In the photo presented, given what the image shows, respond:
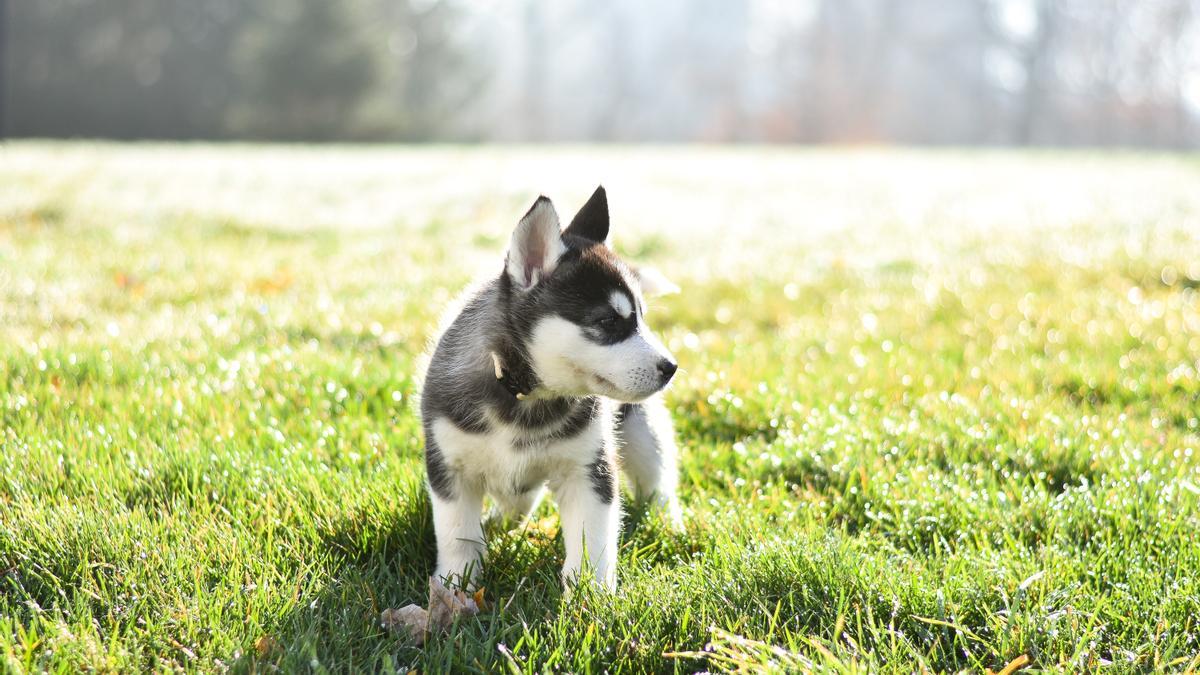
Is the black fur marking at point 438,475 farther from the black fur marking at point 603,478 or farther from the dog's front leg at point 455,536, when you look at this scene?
the black fur marking at point 603,478

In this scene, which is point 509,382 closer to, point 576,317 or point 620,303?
point 576,317

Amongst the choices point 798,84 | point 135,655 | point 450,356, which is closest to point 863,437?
point 450,356

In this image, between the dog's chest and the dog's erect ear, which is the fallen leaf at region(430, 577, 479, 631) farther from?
the dog's erect ear

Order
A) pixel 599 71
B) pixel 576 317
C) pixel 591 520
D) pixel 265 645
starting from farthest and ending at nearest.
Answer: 1. pixel 599 71
2. pixel 591 520
3. pixel 576 317
4. pixel 265 645

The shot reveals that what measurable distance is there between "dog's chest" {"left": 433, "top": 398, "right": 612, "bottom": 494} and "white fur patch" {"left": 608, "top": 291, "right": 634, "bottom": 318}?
0.42 m

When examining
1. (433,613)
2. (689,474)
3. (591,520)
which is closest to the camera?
(433,613)

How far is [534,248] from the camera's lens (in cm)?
311


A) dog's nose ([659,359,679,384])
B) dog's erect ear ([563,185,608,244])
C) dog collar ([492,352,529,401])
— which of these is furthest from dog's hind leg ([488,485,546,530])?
dog's erect ear ([563,185,608,244])

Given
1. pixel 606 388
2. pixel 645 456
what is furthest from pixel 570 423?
pixel 645 456

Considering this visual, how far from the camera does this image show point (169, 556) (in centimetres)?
301

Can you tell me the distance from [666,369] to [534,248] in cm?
58

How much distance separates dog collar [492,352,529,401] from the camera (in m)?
3.11

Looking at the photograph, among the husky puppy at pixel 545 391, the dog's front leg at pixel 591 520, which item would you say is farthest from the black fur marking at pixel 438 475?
the dog's front leg at pixel 591 520

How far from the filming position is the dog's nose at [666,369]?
294cm
